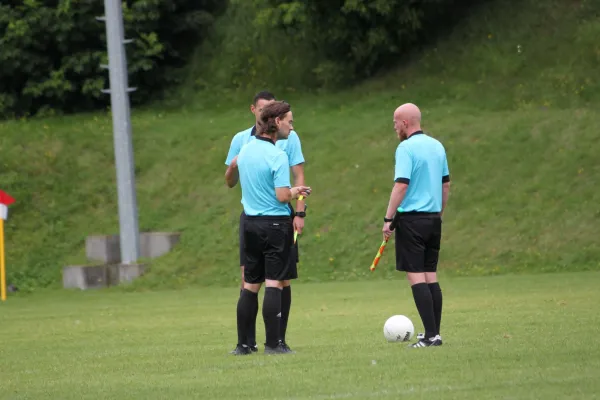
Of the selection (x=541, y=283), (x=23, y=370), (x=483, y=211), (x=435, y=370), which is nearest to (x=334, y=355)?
(x=435, y=370)

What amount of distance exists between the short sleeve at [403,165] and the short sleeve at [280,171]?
36.0 inches

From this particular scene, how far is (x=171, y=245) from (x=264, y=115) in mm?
16741

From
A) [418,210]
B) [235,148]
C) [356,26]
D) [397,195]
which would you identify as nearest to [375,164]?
[356,26]

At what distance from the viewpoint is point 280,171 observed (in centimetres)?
1023

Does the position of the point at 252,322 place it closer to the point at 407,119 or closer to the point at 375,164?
the point at 407,119

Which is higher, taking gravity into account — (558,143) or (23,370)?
(558,143)

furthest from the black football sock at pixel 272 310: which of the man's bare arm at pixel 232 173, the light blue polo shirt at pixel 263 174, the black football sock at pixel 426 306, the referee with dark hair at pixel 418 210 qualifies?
the man's bare arm at pixel 232 173

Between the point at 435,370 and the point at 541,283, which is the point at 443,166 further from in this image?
the point at 541,283

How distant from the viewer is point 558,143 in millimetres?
27250

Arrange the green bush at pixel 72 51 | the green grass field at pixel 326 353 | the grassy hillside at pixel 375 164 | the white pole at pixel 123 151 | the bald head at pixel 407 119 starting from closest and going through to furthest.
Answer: the green grass field at pixel 326 353 → the bald head at pixel 407 119 → the grassy hillside at pixel 375 164 → the white pole at pixel 123 151 → the green bush at pixel 72 51

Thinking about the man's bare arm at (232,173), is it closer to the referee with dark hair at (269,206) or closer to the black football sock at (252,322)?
the referee with dark hair at (269,206)

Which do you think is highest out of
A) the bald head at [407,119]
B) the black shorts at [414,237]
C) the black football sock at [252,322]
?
the bald head at [407,119]

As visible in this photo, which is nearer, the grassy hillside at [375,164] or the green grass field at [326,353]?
the green grass field at [326,353]

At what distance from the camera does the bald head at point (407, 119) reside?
10578mm
